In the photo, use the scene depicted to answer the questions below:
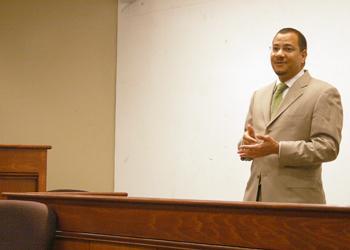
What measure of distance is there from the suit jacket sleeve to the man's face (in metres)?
0.22

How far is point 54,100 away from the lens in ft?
17.7

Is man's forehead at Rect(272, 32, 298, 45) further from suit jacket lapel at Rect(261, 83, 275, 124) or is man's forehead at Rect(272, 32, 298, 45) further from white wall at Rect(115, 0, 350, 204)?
white wall at Rect(115, 0, 350, 204)

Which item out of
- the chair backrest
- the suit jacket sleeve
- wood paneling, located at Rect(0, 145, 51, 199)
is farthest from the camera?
wood paneling, located at Rect(0, 145, 51, 199)

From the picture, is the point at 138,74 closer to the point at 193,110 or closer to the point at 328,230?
the point at 193,110

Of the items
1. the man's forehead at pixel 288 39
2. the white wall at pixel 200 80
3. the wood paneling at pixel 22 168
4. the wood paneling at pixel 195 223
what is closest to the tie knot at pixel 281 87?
the man's forehead at pixel 288 39

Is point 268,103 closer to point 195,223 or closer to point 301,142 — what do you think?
point 301,142

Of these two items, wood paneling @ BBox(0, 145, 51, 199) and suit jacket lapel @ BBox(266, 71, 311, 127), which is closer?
suit jacket lapel @ BBox(266, 71, 311, 127)

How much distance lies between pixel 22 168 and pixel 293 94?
177cm

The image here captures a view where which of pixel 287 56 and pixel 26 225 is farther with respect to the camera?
pixel 287 56

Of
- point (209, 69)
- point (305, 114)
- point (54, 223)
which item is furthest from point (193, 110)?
point (54, 223)

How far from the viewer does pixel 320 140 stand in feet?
8.83

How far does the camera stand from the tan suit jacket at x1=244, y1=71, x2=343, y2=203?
267cm

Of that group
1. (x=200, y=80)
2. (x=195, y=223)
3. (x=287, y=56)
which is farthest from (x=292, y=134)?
(x=200, y=80)

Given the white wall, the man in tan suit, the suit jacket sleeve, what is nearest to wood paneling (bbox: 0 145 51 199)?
the white wall
